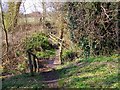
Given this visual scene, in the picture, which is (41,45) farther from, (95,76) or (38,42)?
(95,76)

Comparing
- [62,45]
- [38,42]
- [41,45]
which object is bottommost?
[41,45]

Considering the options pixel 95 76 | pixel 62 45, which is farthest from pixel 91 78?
pixel 62 45

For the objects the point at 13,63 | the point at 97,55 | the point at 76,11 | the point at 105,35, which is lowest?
the point at 13,63

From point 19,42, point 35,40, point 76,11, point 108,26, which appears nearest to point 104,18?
point 108,26

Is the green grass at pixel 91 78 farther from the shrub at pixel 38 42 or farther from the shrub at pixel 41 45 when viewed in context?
the shrub at pixel 41 45

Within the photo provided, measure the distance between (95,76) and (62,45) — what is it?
7.11 metres

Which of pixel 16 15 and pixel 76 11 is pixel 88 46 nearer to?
pixel 76 11

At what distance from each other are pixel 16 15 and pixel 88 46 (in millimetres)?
5330

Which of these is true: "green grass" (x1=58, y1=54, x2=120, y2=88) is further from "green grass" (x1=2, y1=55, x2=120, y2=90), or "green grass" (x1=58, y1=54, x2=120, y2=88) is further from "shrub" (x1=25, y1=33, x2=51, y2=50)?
"shrub" (x1=25, y1=33, x2=51, y2=50)

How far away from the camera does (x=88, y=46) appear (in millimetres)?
11992

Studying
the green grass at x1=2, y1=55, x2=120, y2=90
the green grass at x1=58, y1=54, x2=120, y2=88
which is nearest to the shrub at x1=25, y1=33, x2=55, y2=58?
the green grass at x1=58, y1=54, x2=120, y2=88

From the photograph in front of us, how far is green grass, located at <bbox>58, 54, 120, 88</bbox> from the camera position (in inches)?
274

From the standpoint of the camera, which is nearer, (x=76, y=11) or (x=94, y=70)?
(x=94, y=70)

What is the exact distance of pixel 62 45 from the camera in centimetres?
1481
